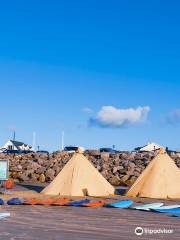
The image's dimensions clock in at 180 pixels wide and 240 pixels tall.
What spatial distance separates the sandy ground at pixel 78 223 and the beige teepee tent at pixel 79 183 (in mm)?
5627

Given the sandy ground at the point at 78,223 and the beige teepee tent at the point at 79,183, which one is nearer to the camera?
the sandy ground at the point at 78,223

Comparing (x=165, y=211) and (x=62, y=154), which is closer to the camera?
(x=165, y=211)

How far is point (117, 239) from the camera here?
1151 cm

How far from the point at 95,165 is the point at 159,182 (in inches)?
623

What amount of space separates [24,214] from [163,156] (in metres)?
10.3

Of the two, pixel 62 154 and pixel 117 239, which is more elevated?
pixel 62 154

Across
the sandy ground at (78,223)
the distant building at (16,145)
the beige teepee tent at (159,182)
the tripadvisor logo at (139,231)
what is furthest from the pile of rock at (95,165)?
the distant building at (16,145)

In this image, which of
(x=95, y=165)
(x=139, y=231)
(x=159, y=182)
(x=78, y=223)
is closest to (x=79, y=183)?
(x=159, y=182)

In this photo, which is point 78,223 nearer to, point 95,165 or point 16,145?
point 95,165

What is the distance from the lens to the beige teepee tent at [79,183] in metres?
23.7

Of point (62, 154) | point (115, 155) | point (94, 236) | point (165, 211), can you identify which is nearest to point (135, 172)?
point (115, 155)

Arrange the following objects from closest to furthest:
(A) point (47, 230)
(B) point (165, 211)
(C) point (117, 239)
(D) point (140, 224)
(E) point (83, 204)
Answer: (C) point (117, 239), (A) point (47, 230), (D) point (140, 224), (B) point (165, 211), (E) point (83, 204)

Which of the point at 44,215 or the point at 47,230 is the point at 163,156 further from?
the point at 47,230

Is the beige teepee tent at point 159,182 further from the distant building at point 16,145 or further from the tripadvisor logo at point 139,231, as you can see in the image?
the distant building at point 16,145
